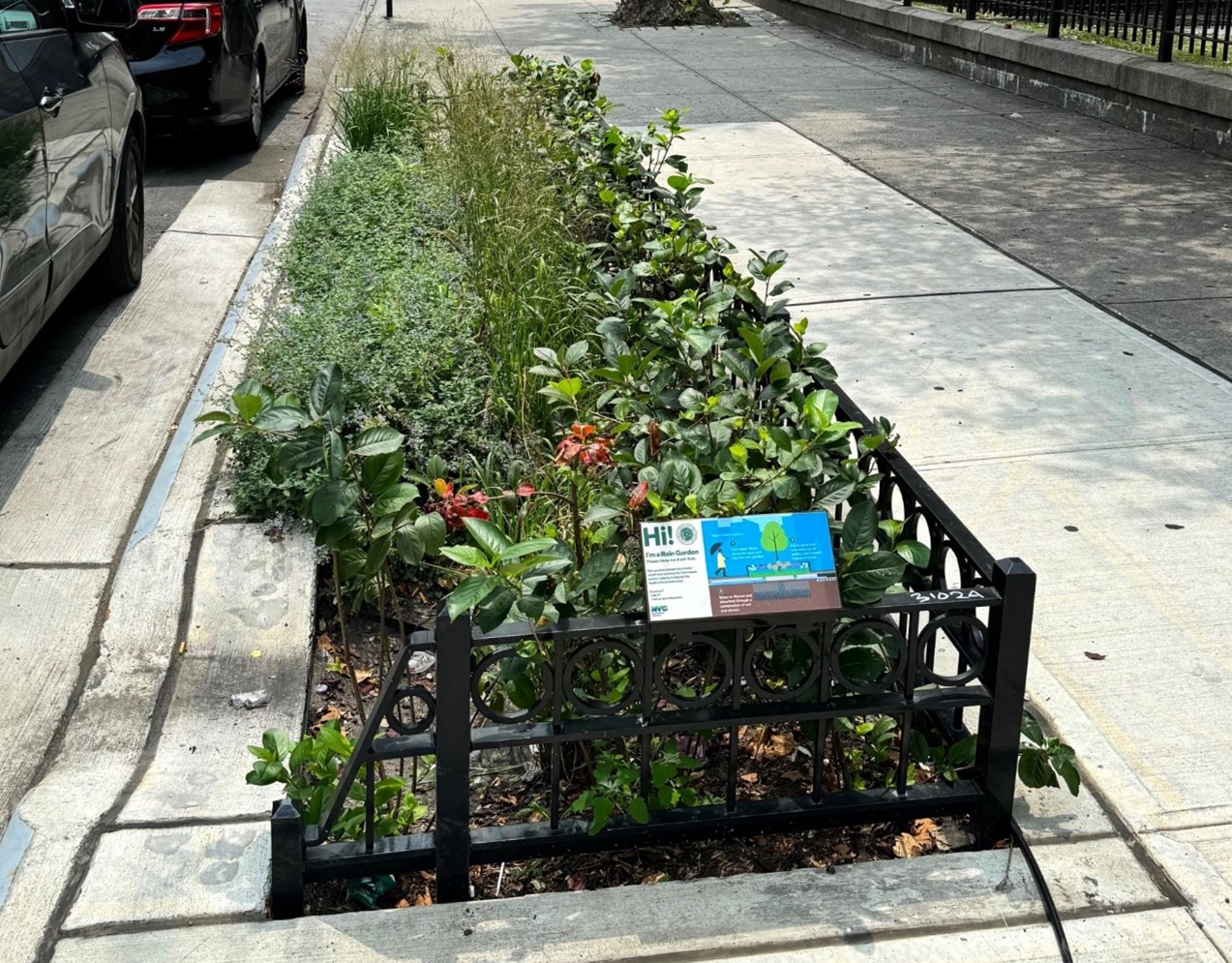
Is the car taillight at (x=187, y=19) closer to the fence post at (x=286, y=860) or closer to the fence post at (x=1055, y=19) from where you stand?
the fence post at (x=1055, y=19)

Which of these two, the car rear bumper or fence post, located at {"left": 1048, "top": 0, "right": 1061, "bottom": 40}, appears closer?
the car rear bumper

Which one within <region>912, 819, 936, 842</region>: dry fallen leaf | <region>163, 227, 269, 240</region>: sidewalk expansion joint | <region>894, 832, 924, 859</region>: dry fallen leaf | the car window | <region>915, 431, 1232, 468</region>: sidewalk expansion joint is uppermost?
the car window

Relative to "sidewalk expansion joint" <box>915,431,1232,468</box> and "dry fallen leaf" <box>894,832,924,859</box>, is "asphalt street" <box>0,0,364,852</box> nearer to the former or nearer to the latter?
"dry fallen leaf" <box>894,832,924,859</box>

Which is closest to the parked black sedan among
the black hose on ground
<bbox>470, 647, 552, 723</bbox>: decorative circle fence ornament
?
<bbox>470, 647, 552, 723</bbox>: decorative circle fence ornament

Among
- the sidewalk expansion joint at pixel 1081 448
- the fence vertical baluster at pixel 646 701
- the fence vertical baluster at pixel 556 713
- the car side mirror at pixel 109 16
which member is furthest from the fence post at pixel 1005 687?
the car side mirror at pixel 109 16

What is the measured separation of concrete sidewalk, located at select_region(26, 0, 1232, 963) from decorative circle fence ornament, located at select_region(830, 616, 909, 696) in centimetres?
38

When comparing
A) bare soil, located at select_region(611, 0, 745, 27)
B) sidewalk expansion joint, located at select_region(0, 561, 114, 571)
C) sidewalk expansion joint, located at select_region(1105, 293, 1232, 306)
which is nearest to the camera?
sidewalk expansion joint, located at select_region(0, 561, 114, 571)

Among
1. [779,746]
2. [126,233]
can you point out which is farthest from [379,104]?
[779,746]

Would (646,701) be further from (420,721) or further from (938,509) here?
(938,509)

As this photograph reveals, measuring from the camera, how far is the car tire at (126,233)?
264 inches

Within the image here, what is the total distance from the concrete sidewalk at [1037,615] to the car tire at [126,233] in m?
3.15

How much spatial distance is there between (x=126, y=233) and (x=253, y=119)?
3.65 metres

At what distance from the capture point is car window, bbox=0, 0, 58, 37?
5.40 metres

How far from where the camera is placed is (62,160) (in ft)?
18.3
